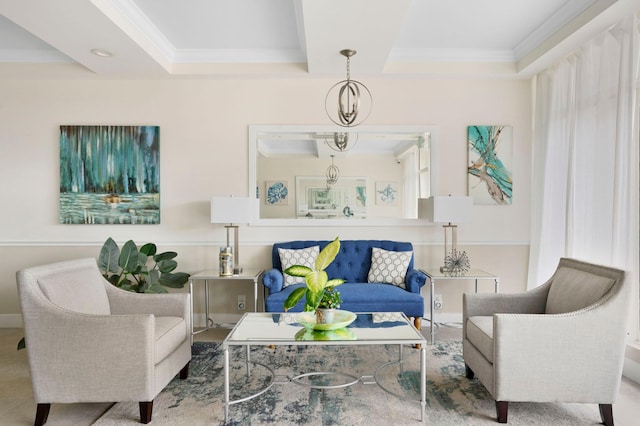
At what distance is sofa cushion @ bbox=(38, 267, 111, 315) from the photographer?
8.04ft

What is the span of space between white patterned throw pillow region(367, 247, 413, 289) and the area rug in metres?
0.85

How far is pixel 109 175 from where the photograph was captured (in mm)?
4379

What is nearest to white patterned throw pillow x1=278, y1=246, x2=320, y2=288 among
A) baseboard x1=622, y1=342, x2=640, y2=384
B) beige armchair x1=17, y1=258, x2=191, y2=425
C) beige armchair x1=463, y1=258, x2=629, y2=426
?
beige armchair x1=17, y1=258, x2=191, y2=425

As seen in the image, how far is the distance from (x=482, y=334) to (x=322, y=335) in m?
1.03

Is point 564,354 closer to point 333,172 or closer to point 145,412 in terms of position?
point 145,412

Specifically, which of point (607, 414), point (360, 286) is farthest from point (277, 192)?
point (607, 414)

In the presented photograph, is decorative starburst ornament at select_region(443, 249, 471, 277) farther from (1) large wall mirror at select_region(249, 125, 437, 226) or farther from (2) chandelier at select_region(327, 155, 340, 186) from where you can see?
(2) chandelier at select_region(327, 155, 340, 186)

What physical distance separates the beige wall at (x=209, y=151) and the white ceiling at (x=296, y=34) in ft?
0.81

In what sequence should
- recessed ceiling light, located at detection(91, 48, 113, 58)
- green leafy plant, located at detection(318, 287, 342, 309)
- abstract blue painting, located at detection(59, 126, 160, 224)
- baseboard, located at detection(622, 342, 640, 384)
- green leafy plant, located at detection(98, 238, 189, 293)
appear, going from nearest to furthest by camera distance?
green leafy plant, located at detection(318, 287, 342, 309), baseboard, located at detection(622, 342, 640, 384), recessed ceiling light, located at detection(91, 48, 113, 58), green leafy plant, located at detection(98, 238, 189, 293), abstract blue painting, located at detection(59, 126, 160, 224)

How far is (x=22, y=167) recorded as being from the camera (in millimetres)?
4379

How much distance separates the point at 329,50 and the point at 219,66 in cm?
130

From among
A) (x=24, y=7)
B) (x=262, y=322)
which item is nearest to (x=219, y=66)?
(x=24, y=7)

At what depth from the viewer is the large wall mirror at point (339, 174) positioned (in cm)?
446

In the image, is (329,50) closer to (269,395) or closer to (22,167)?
(269,395)
